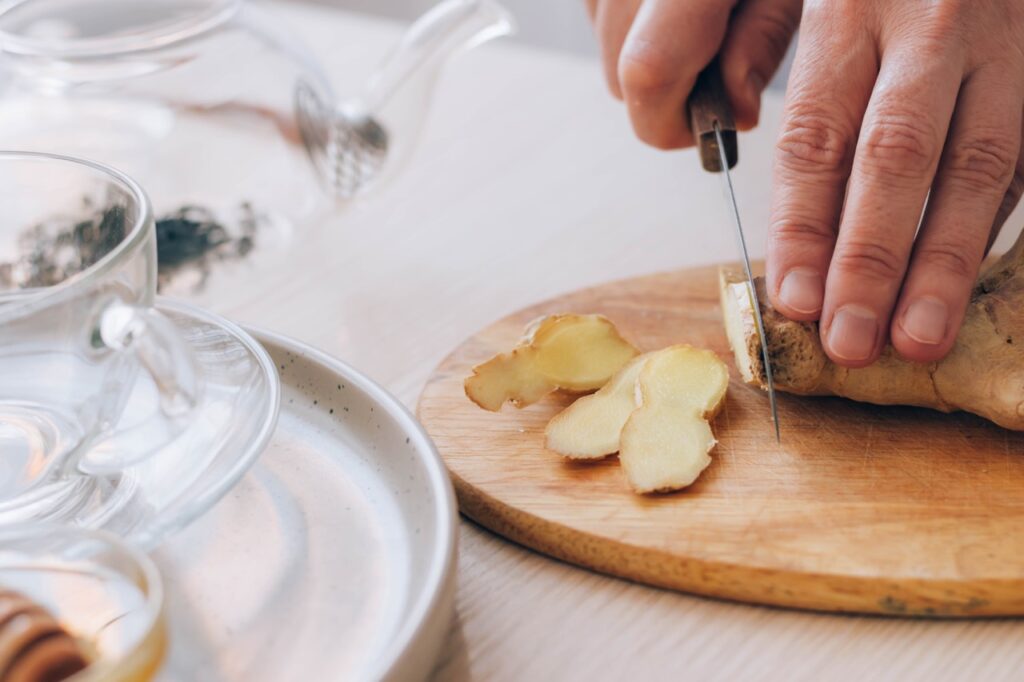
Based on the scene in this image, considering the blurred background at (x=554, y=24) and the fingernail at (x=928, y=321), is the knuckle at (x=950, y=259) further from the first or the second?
the blurred background at (x=554, y=24)

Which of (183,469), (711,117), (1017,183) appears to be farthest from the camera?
(711,117)

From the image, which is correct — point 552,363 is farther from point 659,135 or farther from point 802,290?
point 659,135

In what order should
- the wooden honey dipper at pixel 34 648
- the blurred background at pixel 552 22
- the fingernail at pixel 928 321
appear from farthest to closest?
the blurred background at pixel 552 22
the fingernail at pixel 928 321
the wooden honey dipper at pixel 34 648

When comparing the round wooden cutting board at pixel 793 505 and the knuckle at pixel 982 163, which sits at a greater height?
the knuckle at pixel 982 163

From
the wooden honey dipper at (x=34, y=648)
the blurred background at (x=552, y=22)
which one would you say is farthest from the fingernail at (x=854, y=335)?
the blurred background at (x=552, y=22)

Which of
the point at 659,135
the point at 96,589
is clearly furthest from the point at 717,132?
the point at 96,589

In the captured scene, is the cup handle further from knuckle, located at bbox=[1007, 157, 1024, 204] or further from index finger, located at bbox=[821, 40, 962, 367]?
knuckle, located at bbox=[1007, 157, 1024, 204]

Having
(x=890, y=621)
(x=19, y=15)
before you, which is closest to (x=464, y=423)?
(x=890, y=621)

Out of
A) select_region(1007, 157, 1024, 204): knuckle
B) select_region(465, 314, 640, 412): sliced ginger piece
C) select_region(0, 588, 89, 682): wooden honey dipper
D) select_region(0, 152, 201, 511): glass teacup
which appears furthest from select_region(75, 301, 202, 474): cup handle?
select_region(1007, 157, 1024, 204): knuckle
